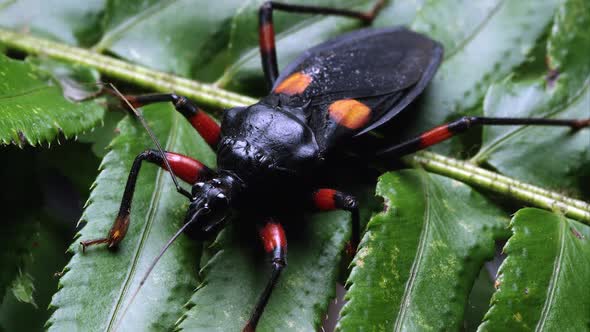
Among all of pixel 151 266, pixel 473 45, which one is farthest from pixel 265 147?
pixel 473 45

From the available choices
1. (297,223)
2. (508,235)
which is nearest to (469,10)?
(508,235)

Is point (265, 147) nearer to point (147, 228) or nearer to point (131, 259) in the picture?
point (147, 228)

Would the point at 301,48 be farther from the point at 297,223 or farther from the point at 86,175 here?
the point at 86,175

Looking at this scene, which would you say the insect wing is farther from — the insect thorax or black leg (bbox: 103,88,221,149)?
black leg (bbox: 103,88,221,149)

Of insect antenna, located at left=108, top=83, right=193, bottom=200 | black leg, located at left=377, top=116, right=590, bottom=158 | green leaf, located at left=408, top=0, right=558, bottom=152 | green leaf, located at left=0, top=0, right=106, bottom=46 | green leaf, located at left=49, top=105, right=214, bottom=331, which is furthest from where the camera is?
green leaf, located at left=0, top=0, right=106, bottom=46

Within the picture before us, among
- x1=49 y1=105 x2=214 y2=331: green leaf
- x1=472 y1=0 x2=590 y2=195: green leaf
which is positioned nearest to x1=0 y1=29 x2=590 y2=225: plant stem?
x1=472 y1=0 x2=590 y2=195: green leaf

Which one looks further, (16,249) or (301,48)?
(301,48)
